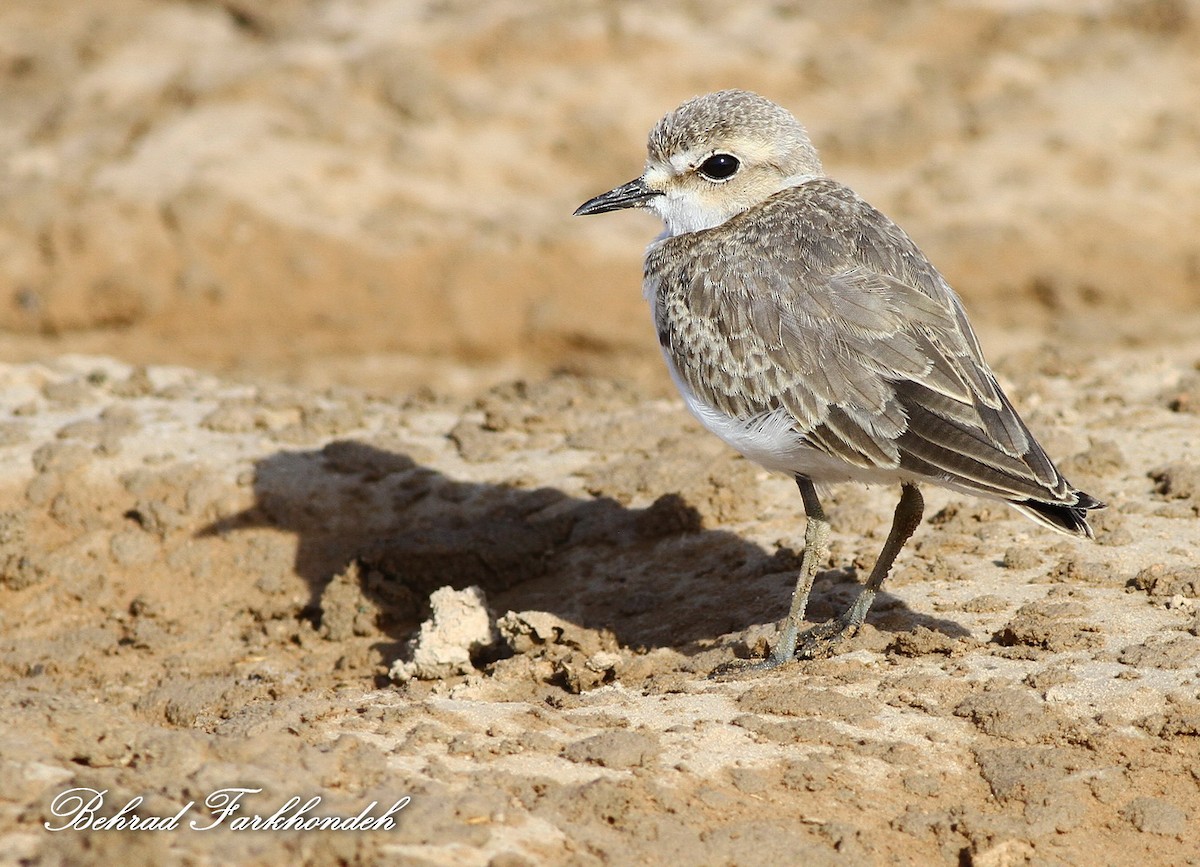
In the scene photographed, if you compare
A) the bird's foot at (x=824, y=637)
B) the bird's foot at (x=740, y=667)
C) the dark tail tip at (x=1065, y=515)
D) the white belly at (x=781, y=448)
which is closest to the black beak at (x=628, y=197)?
the white belly at (x=781, y=448)

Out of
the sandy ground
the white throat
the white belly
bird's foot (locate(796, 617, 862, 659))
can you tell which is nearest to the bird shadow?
the sandy ground

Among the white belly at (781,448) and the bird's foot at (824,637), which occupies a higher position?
the white belly at (781,448)

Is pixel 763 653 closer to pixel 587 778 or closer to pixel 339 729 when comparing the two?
pixel 587 778

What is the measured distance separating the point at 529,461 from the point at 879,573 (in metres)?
2.71

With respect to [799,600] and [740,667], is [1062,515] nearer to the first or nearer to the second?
[799,600]

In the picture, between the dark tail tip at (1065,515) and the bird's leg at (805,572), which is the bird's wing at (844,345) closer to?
the dark tail tip at (1065,515)

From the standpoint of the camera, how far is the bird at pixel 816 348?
5117mm

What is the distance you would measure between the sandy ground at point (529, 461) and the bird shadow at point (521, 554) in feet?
0.09

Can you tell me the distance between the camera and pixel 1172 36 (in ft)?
38.1

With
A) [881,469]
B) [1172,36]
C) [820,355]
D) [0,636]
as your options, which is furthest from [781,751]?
[1172,36]

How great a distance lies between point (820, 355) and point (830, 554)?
56.6 inches

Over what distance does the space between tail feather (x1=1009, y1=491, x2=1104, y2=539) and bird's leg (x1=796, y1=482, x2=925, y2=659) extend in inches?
29.3

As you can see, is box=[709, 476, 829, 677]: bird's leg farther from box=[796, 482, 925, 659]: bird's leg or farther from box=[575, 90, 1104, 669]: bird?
box=[796, 482, 925, 659]: bird's leg

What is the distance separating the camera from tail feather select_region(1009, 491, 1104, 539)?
4.92m
